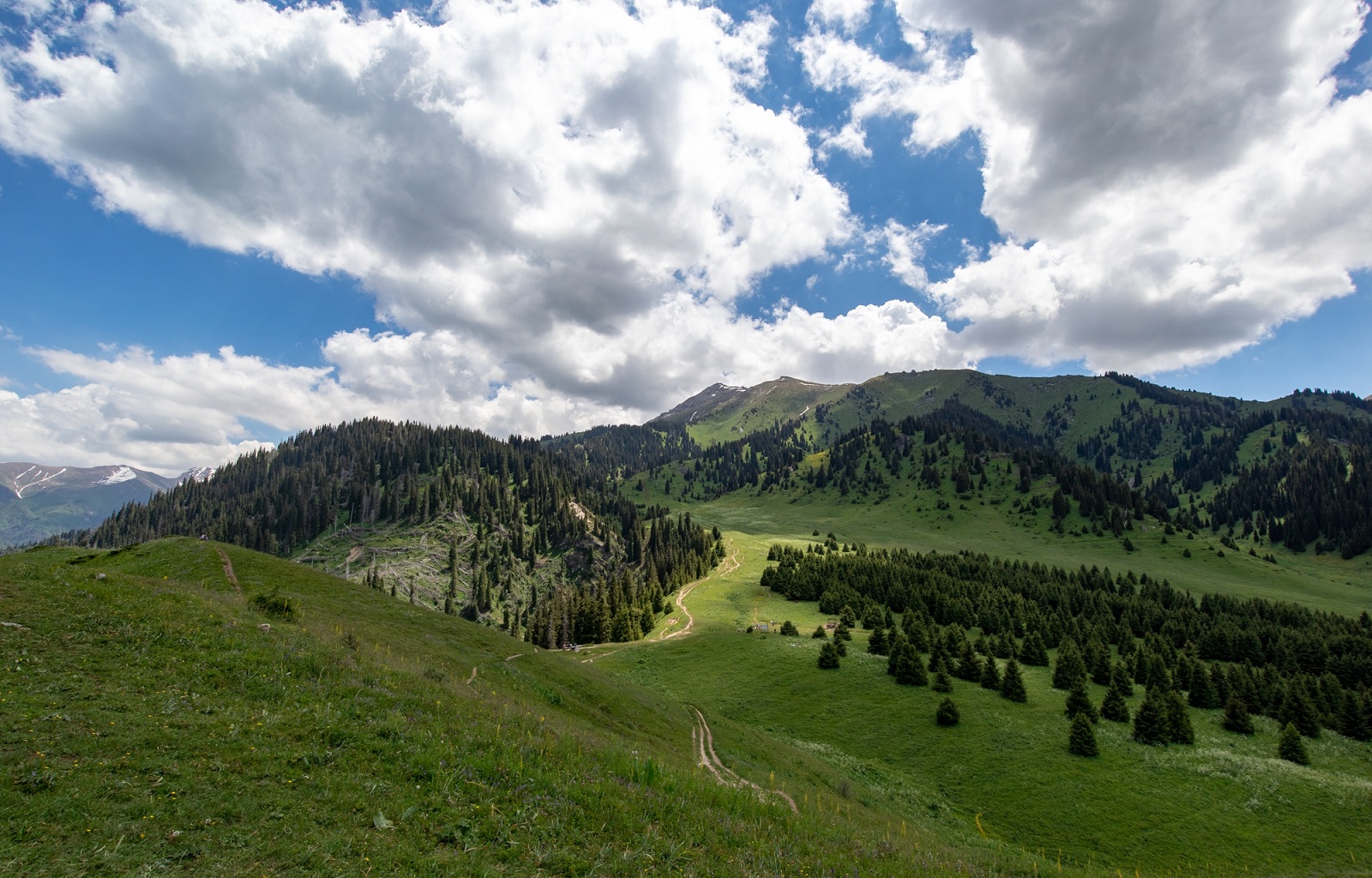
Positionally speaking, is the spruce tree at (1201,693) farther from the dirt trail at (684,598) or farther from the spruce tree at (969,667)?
the dirt trail at (684,598)

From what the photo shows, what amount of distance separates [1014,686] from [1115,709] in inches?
310

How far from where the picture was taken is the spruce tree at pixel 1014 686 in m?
52.6

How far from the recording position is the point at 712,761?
3142 centimetres

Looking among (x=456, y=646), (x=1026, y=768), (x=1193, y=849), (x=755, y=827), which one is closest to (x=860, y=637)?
(x=1026, y=768)

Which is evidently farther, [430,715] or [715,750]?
[715,750]

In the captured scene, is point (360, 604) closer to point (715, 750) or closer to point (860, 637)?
point (715, 750)

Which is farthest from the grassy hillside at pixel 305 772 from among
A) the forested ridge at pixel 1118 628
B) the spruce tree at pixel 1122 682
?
the forested ridge at pixel 1118 628

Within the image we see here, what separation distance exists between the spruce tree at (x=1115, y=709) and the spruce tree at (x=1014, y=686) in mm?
6320

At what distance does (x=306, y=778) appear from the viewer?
13.1 metres

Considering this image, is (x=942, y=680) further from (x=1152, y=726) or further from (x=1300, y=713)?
(x=1300, y=713)

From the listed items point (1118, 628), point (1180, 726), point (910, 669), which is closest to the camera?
point (1180, 726)

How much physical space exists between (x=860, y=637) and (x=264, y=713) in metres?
77.7

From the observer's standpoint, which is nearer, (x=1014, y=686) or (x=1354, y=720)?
(x=1354, y=720)

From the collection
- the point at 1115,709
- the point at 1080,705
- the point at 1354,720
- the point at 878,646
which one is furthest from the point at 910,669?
the point at 1354,720
